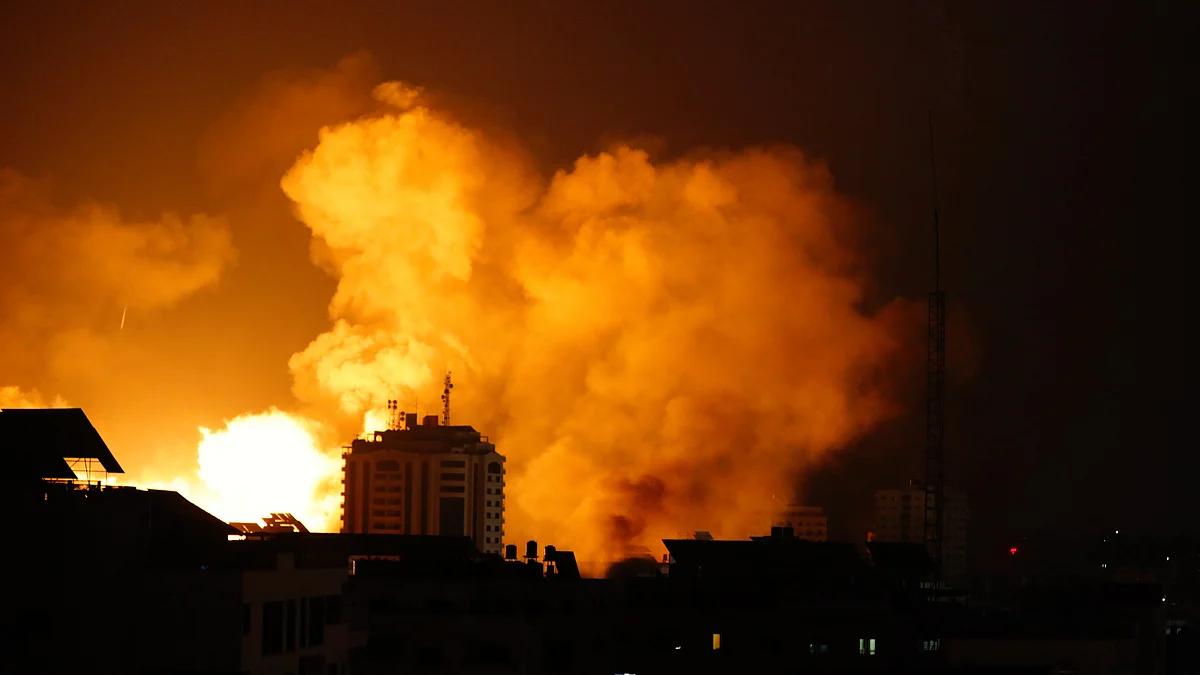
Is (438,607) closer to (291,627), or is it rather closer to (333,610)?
(333,610)

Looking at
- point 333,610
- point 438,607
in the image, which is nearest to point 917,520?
point 438,607

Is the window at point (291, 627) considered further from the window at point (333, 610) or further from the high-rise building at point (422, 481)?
the high-rise building at point (422, 481)

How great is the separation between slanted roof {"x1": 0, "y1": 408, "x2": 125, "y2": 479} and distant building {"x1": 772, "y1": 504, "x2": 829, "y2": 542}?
55359 millimetres

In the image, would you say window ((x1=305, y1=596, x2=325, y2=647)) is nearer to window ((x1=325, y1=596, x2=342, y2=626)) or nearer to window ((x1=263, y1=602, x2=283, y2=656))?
window ((x1=325, y1=596, x2=342, y2=626))

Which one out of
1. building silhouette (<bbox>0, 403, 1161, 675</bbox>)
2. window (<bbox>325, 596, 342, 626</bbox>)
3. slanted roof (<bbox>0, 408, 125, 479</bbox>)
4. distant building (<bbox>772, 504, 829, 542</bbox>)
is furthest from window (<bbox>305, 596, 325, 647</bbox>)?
distant building (<bbox>772, 504, 829, 542</bbox>)

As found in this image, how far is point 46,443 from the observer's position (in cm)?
3262

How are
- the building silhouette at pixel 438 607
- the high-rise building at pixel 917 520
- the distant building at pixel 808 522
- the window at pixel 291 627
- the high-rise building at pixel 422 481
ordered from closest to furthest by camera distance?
the building silhouette at pixel 438 607 < the window at pixel 291 627 < the distant building at pixel 808 522 < the high-rise building at pixel 422 481 < the high-rise building at pixel 917 520

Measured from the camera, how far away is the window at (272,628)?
99.2ft

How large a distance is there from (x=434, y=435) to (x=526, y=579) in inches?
2354

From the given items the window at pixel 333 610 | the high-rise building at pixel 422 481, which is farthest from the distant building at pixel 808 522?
the window at pixel 333 610

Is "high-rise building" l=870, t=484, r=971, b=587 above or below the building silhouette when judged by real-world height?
above

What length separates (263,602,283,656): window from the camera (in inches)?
1191

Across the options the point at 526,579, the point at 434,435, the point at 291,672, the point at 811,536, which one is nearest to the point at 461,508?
the point at 434,435

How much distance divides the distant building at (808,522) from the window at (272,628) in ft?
184
